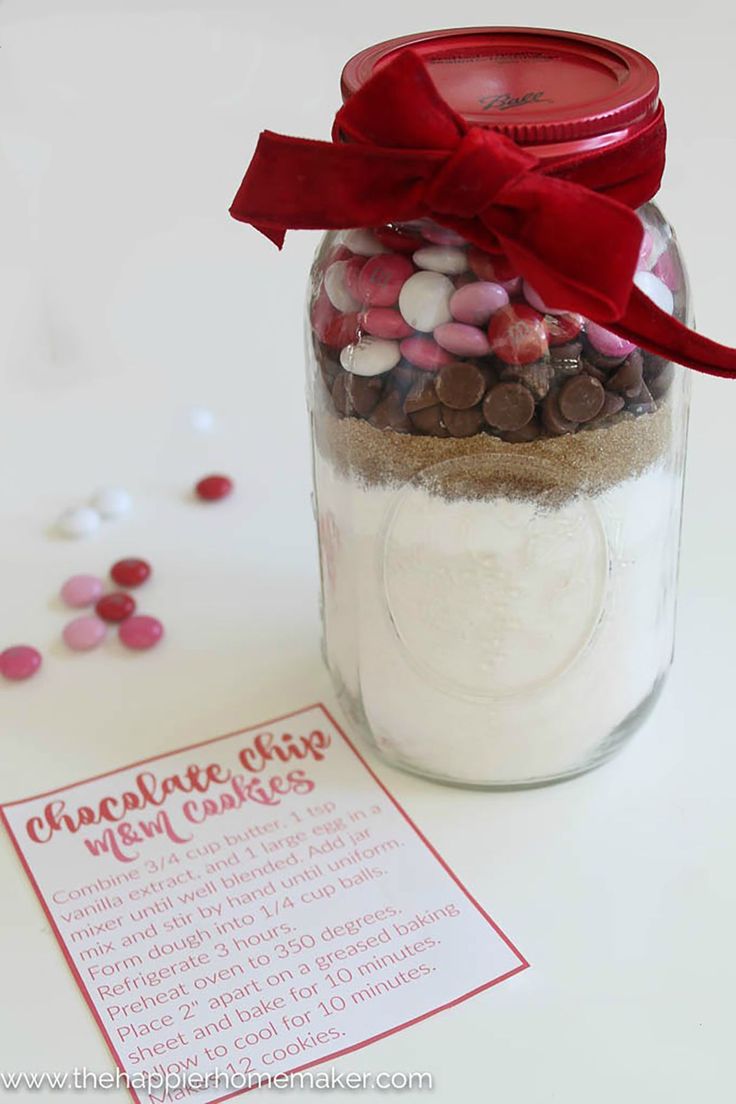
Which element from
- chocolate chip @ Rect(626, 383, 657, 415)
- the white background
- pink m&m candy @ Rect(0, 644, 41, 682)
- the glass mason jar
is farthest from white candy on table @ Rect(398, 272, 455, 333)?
pink m&m candy @ Rect(0, 644, 41, 682)

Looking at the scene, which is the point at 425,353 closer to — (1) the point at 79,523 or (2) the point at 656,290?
(2) the point at 656,290

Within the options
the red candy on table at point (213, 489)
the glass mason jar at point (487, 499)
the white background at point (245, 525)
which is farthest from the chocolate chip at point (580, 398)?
the red candy on table at point (213, 489)

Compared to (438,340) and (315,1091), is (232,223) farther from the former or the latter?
(315,1091)

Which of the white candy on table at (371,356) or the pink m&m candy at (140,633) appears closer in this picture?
the white candy on table at (371,356)

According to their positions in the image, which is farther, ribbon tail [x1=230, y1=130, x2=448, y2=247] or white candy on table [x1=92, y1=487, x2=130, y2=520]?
white candy on table [x1=92, y1=487, x2=130, y2=520]

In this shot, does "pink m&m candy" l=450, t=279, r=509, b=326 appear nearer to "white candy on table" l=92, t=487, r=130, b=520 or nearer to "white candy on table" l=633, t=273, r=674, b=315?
"white candy on table" l=633, t=273, r=674, b=315

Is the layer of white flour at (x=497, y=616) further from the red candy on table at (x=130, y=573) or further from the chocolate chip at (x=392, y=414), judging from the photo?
the red candy on table at (x=130, y=573)
